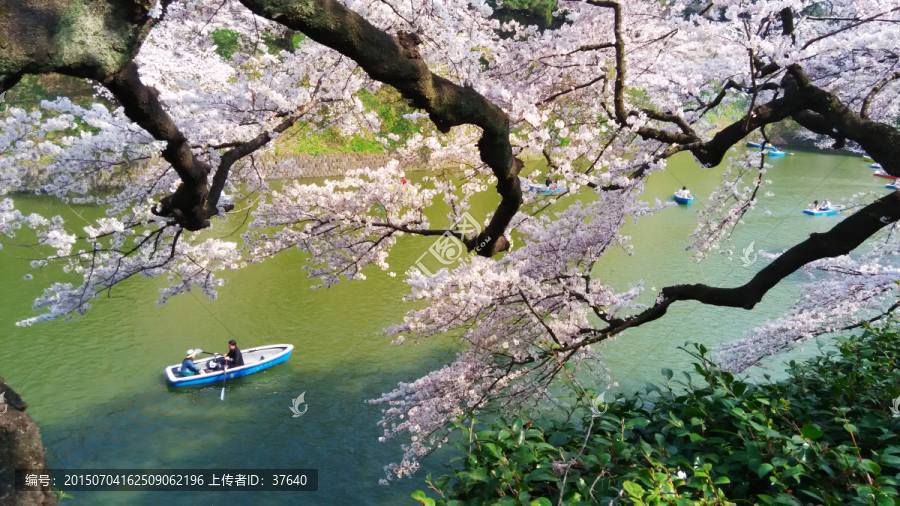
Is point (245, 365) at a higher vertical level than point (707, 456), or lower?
lower

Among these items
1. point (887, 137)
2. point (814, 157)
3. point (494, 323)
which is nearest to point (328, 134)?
point (494, 323)

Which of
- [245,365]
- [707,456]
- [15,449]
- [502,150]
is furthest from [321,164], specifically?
[707,456]

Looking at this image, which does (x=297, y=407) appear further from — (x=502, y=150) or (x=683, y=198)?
(x=683, y=198)

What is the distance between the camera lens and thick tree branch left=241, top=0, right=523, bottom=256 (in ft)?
5.56

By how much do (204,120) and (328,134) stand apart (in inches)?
486

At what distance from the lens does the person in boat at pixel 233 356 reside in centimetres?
654

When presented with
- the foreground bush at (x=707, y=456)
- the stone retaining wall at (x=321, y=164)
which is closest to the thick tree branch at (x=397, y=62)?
the foreground bush at (x=707, y=456)

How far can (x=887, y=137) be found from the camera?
106 inches

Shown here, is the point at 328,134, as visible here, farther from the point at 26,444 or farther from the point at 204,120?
the point at 26,444

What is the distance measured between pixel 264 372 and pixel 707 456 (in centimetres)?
599

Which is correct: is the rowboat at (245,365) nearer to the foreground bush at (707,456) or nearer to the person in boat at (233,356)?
the person in boat at (233,356)
